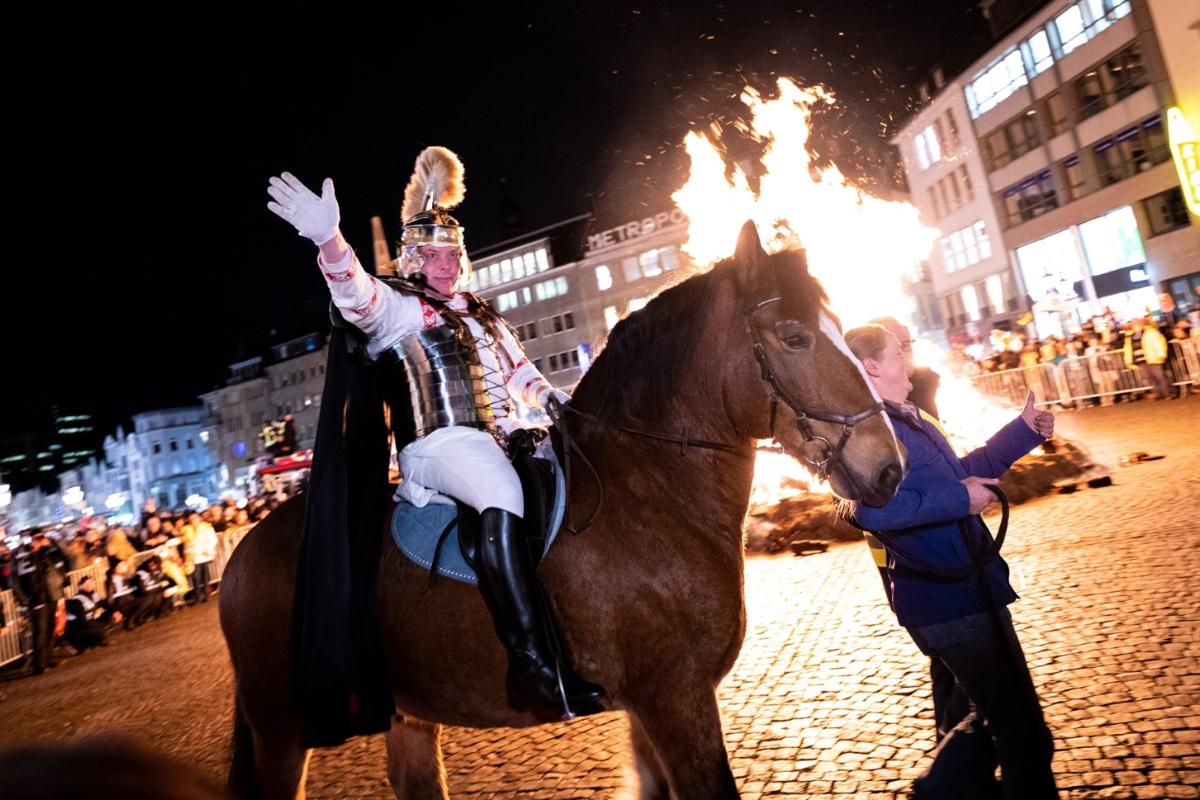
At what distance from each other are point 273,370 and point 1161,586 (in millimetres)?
109901

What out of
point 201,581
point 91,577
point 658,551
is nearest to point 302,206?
point 658,551

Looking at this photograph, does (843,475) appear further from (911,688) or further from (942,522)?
(911,688)

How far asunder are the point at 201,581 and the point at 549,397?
19918mm

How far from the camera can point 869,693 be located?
18.1ft

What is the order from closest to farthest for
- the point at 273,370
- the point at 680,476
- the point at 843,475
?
the point at 843,475
the point at 680,476
the point at 273,370

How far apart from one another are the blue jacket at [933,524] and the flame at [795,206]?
10685 millimetres

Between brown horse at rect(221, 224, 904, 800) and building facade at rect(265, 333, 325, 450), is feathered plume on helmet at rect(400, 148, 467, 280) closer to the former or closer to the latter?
brown horse at rect(221, 224, 904, 800)

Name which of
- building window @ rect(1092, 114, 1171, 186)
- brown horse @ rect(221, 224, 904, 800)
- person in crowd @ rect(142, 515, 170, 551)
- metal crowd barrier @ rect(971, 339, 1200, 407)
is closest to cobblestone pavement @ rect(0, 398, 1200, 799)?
brown horse @ rect(221, 224, 904, 800)

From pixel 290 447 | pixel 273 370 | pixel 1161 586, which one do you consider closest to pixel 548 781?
pixel 1161 586

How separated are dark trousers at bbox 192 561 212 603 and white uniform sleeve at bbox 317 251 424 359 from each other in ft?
64.0

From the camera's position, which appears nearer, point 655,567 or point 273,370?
point 655,567

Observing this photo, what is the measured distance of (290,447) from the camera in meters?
45.9

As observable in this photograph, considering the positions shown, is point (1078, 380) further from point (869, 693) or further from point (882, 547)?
point (882, 547)

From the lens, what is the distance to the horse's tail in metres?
3.71
